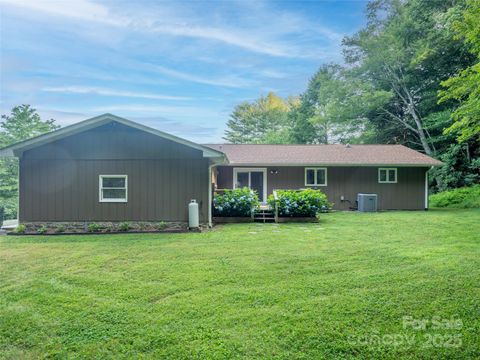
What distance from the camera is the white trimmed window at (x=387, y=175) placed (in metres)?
15.0

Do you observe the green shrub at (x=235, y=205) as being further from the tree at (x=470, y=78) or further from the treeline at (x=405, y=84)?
the treeline at (x=405, y=84)

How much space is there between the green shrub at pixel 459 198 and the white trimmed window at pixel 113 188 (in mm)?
Result: 15829

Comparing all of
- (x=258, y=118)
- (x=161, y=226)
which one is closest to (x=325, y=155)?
(x=161, y=226)

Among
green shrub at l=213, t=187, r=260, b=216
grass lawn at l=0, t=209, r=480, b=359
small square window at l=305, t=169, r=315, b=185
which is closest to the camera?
grass lawn at l=0, t=209, r=480, b=359

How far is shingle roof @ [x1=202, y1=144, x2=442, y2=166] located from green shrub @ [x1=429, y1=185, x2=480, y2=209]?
2844 mm

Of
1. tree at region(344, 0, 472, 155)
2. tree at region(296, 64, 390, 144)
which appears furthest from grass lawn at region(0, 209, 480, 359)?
tree at region(344, 0, 472, 155)

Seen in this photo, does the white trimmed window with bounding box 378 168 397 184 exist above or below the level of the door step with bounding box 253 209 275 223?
above

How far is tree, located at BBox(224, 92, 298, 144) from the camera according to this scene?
36.9m

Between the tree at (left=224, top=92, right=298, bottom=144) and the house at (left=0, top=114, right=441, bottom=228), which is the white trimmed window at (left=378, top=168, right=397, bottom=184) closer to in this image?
the house at (left=0, top=114, right=441, bottom=228)

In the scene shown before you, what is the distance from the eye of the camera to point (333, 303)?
3.45m

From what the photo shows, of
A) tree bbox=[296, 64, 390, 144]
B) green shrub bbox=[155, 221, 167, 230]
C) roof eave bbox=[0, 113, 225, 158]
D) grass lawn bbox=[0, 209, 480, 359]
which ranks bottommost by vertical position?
grass lawn bbox=[0, 209, 480, 359]

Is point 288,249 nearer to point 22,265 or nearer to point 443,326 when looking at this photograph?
point 443,326

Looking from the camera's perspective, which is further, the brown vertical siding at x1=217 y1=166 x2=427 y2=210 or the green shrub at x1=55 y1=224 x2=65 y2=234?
the brown vertical siding at x1=217 y1=166 x2=427 y2=210

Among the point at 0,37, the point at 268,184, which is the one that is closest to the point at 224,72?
the point at 268,184
